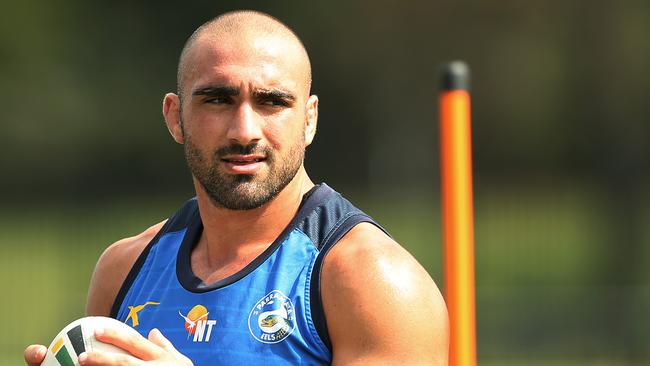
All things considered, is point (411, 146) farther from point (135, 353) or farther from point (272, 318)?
point (135, 353)

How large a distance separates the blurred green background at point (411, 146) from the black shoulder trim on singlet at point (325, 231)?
27.8ft

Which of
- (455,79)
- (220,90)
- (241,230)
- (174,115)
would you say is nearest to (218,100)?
(220,90)

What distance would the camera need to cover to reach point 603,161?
13984 millimetres

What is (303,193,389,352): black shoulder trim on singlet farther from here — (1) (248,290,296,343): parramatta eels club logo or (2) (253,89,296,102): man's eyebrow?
(2) (253,89,296,102): man's eyebrow

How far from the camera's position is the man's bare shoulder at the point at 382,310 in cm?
342

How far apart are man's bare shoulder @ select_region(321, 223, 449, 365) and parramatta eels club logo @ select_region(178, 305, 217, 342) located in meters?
0.39

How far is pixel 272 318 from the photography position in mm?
3547

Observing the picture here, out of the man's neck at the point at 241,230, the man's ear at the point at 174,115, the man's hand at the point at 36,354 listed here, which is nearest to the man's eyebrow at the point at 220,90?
the man's ear at the point at 174,115

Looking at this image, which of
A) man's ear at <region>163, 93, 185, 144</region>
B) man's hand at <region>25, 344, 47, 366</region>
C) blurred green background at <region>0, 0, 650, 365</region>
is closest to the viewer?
man's hand at <region>25, 344, 47, 366</region>

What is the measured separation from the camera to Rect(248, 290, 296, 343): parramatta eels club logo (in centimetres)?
353

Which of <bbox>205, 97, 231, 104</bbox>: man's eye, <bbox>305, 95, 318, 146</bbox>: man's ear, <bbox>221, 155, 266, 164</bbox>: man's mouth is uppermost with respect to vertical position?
<bbox>205, 97, 231, 104</bbox>: man's eye

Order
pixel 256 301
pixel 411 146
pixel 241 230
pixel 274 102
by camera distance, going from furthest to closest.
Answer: pixel 411 146, pixel 241 230, pixel 274 102, pixel 256 301

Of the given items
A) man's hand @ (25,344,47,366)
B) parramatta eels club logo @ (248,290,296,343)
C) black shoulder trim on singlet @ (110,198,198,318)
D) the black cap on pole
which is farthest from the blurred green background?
man's hand @ (25,344,47,366)

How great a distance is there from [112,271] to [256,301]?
82cm
